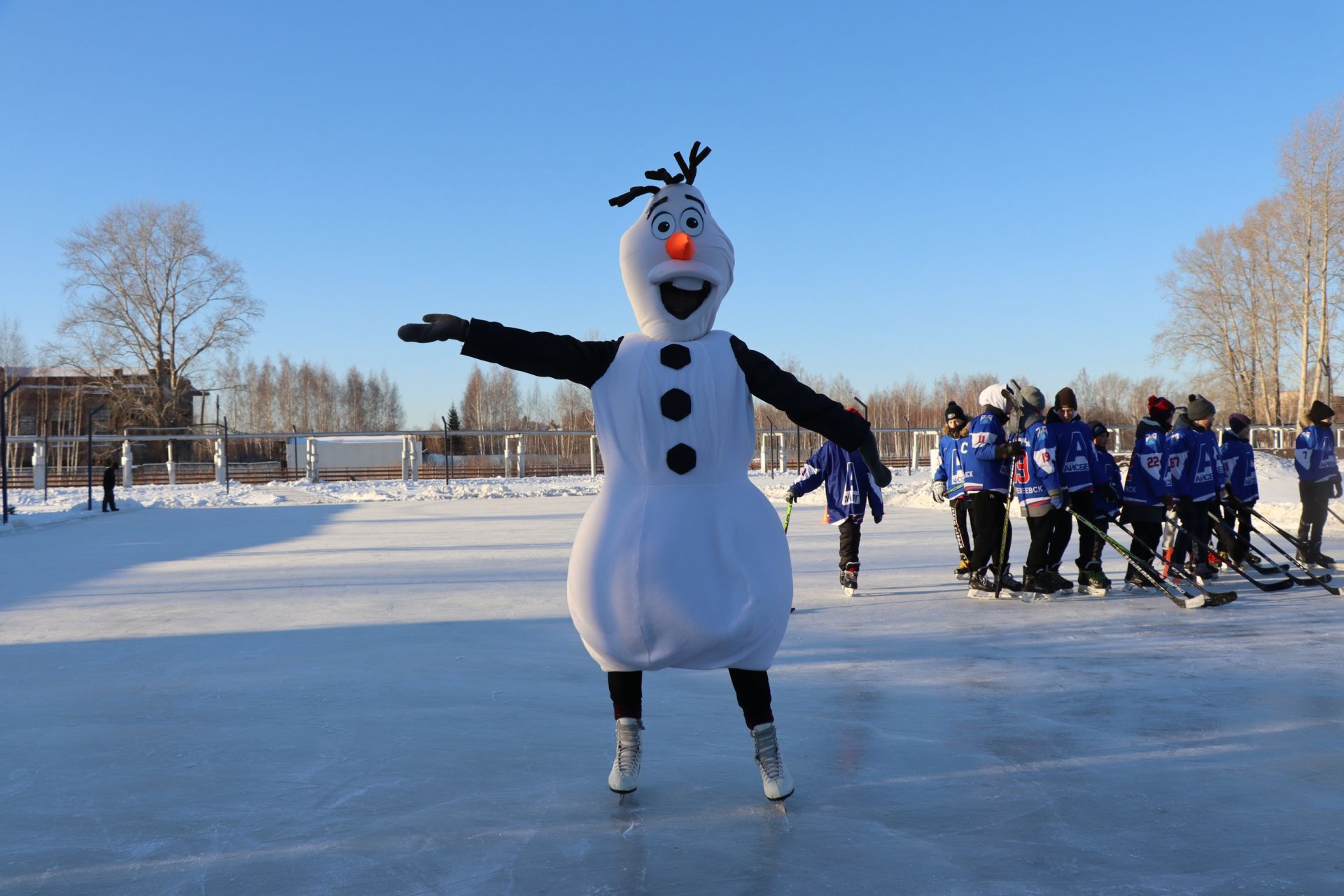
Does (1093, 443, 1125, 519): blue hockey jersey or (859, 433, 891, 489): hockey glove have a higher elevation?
(859, 433, 891, 489): hockey glove

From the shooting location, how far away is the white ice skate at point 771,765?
3.07m

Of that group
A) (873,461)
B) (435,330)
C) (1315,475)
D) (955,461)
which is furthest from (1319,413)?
(435,330)

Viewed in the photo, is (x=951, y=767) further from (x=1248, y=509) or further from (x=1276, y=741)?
(x=1248, y=509)

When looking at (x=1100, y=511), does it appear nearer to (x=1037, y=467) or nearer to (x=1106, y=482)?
(x=1106, y=482)

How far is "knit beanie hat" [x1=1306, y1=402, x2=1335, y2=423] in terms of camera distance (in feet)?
30.7

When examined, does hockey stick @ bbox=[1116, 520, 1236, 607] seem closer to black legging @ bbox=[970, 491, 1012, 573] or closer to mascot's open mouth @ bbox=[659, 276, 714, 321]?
black legging @ bbox=[970, 491, 1012, 573]

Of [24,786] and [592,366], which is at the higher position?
[592,366]

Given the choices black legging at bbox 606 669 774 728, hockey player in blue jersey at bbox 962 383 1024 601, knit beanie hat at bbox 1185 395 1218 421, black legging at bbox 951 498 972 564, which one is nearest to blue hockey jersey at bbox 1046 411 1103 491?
hockey player in blue jersey at bbox 962 383 1024 601

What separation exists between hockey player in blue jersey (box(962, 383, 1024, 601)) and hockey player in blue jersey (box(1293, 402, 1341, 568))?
11.9 feet

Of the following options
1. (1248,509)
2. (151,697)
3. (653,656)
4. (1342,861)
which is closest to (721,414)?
(653,656)

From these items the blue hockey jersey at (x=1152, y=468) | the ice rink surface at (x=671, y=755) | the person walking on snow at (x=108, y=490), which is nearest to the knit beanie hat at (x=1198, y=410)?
the blue hockey jersey at (x=1152, y=468)

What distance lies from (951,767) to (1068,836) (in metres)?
0.68

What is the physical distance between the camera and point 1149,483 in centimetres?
829

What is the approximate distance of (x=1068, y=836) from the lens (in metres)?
2.77
